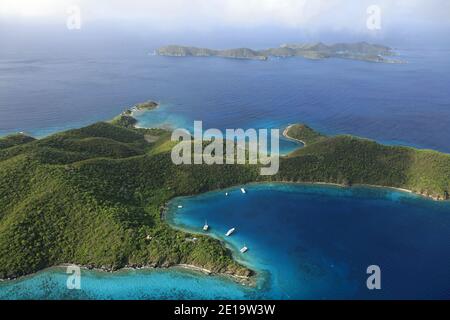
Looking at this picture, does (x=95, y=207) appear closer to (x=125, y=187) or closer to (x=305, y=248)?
(x=125, y=187)

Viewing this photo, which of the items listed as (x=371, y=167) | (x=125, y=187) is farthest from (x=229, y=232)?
(x=371, y=167)

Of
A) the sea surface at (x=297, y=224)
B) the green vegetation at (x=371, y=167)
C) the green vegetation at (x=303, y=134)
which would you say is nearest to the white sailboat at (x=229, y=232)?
the sea surface at (x=297, y=224)

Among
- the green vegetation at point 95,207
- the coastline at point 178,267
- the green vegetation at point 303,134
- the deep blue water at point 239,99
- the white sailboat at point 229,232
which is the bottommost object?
the coastline at point 178,267

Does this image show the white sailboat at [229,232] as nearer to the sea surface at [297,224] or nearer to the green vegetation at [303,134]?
the sea surface at [297,224]

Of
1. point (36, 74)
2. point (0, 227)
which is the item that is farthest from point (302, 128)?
point (36, 74)

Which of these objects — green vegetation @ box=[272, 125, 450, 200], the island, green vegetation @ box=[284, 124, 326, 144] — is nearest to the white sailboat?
the island

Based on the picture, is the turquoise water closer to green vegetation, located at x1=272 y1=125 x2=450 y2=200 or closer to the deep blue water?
green vegetation, located at x1=272 y1=125 x2=450 y2=200
